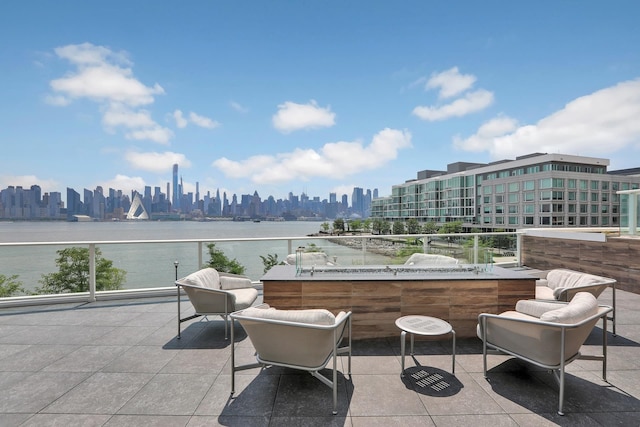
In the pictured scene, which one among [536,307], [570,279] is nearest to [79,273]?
[536,307]

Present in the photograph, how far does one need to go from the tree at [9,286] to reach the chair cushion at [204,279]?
5856mm

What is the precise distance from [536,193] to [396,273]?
1903 inches

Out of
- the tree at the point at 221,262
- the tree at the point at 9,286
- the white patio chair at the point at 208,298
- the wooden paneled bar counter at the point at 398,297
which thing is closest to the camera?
the wooden paneled bar counter at the point at 398,297

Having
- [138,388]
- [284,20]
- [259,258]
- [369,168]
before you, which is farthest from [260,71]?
[369,168]

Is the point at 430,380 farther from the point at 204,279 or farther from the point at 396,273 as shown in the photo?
the point at 204,279

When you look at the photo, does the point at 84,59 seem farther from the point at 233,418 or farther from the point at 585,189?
the point at 585,189

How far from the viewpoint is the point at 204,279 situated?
13.9 ft

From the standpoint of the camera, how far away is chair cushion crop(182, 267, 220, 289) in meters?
4.02

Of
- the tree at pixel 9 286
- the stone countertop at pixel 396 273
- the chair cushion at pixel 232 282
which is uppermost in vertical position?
the stone countertop at pixel 396 273

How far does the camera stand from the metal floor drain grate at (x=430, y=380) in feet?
9.01

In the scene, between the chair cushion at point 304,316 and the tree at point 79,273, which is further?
the tree at point 79,273

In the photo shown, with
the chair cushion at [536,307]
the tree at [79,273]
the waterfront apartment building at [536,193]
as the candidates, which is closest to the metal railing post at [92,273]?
the tree at [79,273]

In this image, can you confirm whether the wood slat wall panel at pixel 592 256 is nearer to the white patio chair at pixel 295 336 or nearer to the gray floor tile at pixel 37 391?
the white patio chair at pixel 295 336

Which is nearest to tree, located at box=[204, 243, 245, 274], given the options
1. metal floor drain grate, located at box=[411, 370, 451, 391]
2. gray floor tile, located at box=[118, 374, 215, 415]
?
gray floor tile, located at box=[118, 374, 215, 415]
